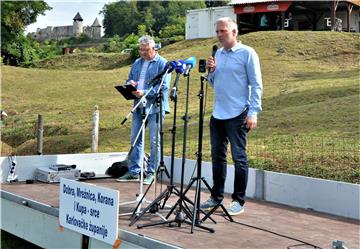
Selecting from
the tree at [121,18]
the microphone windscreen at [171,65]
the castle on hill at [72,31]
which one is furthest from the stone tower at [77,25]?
the microphone windscreen at [171,65]

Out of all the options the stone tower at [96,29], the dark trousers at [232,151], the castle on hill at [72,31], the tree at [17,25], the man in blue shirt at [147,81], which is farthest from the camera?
the stone tower at [96,29]

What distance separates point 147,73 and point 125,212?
1744 millimetres

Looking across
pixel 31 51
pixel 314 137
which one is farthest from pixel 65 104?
pixel 31 51

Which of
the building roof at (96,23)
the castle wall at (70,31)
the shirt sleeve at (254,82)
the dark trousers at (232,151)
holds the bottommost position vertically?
the dark trousers at (232,151)

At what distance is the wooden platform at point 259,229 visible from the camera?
12.6 feet

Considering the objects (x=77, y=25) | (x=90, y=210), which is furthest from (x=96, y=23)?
(x=90, y=210)

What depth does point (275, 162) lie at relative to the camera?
8.65m

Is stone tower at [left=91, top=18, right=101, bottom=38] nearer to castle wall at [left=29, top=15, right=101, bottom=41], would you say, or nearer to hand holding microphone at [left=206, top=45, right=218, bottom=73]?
castle wall at [left=29, top=15, right=101, bottom=41]

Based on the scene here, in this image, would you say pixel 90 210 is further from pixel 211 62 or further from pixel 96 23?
pixel 96 23

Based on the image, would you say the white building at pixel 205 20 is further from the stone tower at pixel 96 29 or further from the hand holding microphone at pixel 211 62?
the stone tower at pixel 96 29

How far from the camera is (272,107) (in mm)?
16047

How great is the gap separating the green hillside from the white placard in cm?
416

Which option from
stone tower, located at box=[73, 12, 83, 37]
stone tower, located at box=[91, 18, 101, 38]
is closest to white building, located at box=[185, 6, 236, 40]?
stone tower, located at box=[91, 18, 101, 38]

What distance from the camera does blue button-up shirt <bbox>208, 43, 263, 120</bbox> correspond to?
461 cm
